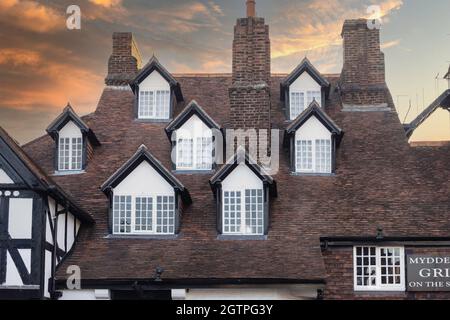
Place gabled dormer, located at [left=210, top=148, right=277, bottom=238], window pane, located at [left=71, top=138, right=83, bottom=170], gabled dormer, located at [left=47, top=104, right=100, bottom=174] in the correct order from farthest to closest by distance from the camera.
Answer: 1. window pane, located at [left=71, top=138, right=83, bottom=170]
2. gabled dormer, located at [left=47, top=104, right=100, bottom=174]
3. gabled dormer, located at [left=210, top=148, right=277, bottom=238]

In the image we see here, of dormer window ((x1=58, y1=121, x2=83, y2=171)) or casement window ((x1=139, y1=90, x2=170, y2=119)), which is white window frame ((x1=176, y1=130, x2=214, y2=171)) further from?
dormer window ((x1=58, y1=121, x2=83, y2=171))

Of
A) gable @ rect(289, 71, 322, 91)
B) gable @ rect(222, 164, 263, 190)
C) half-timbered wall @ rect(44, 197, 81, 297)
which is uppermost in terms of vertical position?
gable @ rect(289, 71, 322, 91)

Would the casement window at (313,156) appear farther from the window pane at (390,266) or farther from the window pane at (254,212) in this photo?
the window pane at (390,266)

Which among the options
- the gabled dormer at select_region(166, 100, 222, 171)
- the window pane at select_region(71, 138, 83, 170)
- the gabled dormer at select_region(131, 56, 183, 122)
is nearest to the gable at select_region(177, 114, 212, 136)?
the gabled dormer at select_region(166, 100, 222, 171)

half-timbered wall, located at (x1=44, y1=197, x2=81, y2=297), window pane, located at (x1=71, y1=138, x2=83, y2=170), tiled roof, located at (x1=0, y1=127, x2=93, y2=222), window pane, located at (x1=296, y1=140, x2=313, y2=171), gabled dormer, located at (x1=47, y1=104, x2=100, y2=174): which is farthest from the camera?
window pane, located at (x1=71, y1=138, x2=83, y2=170)

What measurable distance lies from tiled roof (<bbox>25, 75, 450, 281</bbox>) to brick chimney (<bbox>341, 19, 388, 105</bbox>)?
0.54 metres

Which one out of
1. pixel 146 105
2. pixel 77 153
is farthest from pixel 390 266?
pixel 77 153

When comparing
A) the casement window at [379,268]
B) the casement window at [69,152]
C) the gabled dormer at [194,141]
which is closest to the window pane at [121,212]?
the gabled dormer at [194,141]

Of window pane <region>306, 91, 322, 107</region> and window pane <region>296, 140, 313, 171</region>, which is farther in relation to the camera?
window pane <region>306, 91, 322, 107</region>

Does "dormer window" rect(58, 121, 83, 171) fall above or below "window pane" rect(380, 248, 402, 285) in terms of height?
above

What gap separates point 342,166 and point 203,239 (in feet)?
16.0

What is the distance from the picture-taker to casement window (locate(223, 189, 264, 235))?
2214 cm

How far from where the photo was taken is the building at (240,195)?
20438 millimetres
